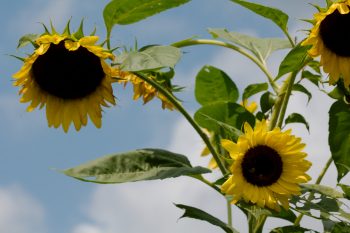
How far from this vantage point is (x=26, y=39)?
226 cm

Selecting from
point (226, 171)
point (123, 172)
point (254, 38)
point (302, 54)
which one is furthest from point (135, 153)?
point (254, 38)

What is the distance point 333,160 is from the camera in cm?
263

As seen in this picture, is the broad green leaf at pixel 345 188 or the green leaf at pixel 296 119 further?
the green leaf at pixel 296 119

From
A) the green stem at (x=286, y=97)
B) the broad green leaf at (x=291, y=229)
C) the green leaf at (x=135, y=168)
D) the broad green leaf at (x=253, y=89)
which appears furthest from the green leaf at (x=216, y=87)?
the broad green leaf at (x=291, y=229)

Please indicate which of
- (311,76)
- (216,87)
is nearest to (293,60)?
(311,76)

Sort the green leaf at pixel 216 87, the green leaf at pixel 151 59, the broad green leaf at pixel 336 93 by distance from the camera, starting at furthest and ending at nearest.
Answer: the green leaf at pixel 216 87 < the broad green leaf at pixel 336 93 < the green leaf at pixel 151 59

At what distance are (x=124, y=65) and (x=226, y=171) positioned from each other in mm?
633

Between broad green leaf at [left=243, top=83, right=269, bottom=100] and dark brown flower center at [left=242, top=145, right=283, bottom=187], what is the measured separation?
0.32 metres

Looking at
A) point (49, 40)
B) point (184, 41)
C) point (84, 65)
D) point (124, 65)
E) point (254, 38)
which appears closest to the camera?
point (124, 65)

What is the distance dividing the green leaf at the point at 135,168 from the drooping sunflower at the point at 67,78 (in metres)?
0.18

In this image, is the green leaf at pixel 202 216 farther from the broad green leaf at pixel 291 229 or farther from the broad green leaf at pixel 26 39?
the broad green leaf at pixel 26 39

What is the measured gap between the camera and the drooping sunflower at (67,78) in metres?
2.23

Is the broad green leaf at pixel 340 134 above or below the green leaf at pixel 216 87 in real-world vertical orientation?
below

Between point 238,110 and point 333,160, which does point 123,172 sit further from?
point 333,160
